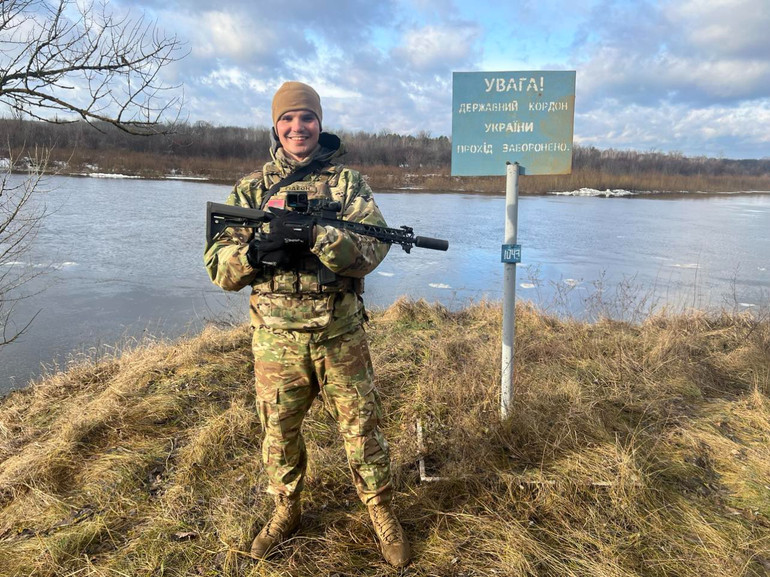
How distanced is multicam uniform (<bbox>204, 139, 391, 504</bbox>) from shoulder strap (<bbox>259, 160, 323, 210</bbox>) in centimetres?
2

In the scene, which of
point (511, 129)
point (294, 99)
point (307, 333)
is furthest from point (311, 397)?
point (511, 129)

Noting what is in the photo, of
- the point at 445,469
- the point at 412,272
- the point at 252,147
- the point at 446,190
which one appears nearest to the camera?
the point at 445,469

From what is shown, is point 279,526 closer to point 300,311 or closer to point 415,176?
point 300,311

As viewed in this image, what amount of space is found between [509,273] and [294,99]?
1.74m

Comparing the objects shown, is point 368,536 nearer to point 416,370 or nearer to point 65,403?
point 416,370

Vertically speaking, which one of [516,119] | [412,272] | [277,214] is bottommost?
[412,272]

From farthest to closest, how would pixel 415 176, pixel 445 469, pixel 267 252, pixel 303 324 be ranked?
pixel 415 176 → pixel 445 469 → pixel 303 324 → pixel 267 252

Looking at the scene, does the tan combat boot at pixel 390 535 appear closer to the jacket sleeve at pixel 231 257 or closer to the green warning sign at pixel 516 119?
the jacket sleeve at pixel 231 257

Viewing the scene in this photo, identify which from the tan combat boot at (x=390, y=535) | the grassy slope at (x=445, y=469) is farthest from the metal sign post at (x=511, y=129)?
the tan combat boot at (x=390, y=535)

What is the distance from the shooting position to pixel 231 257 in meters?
2.06

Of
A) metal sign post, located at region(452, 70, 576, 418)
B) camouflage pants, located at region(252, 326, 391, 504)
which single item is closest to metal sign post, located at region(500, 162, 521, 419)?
metal sign post, located at region(452, 70, 576, 418)

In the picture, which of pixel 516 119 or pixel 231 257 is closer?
pixel 231 257

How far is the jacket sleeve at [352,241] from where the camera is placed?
1970mm

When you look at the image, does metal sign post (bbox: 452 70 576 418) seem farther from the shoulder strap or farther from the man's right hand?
the man's right hand
